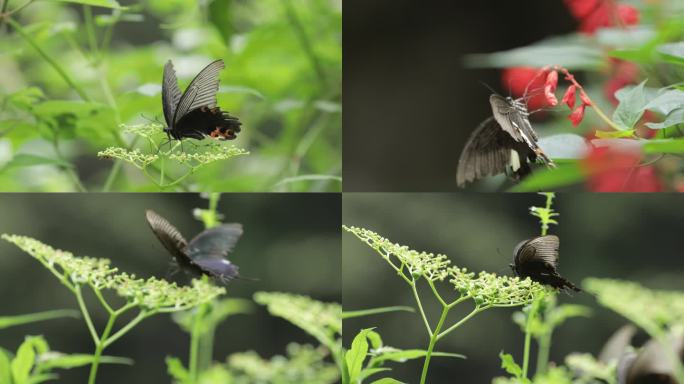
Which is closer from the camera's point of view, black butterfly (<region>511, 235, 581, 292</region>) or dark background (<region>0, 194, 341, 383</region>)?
black butterfly (<region>511, 235, 581, 292</region>)

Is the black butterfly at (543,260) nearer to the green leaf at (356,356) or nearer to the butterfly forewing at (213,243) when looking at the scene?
the green leaf at (356,356)

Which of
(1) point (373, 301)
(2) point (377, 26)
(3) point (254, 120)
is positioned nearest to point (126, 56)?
(3) point (254, 120)

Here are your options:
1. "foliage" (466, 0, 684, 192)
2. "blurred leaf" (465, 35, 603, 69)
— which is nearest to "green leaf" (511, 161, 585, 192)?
"foliage" (466, 0, 684, 192)

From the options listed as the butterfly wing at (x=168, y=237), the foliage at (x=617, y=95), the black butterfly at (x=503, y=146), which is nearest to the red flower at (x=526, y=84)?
the foliage at (x=617, y=95)

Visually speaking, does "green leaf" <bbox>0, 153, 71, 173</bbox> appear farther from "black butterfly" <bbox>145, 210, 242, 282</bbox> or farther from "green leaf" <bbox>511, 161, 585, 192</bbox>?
"green leaf" <bbox>511, 161, 585, 192</bbox>

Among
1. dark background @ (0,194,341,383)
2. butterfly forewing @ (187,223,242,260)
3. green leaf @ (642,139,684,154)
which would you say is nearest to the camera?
green leaf @ (642,139,684,154)

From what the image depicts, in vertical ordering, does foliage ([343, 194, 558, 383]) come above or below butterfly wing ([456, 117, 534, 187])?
below

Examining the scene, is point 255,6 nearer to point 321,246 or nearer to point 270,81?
point 270,81
